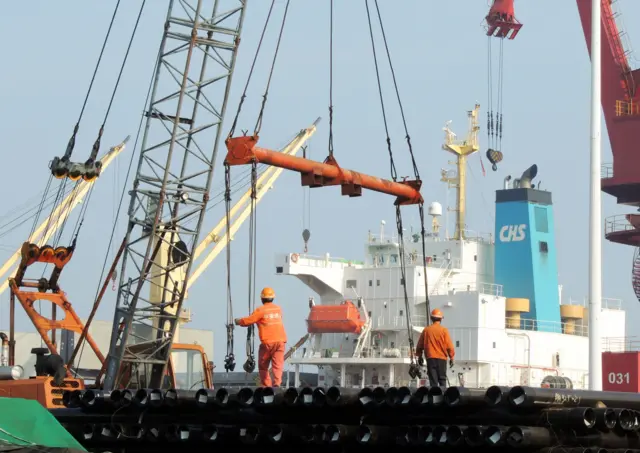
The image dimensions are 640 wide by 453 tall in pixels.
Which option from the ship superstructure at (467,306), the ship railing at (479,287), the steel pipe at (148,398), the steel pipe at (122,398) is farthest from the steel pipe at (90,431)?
the ship railing at (479,287)

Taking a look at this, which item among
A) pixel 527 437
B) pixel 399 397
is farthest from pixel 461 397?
pixel 527 437

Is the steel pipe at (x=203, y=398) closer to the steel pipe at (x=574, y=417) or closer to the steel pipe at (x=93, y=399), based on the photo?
the steel pipe at (x=93, y=399)

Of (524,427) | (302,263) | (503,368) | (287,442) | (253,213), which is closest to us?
(524,427)

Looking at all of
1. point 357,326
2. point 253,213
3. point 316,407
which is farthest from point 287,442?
point 357,326

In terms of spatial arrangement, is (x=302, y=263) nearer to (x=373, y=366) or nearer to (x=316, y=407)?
(x=373, y=366)

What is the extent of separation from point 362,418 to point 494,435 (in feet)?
5.83

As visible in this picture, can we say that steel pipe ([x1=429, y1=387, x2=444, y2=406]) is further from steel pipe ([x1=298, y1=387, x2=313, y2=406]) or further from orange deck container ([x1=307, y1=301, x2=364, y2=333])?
orange deck container ([x1=307, y1=301, x2=364, y2=333])

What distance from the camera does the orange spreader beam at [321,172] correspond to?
25359 millimetres

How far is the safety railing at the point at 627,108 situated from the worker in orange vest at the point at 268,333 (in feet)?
117

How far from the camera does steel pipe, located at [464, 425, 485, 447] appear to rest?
1225cm

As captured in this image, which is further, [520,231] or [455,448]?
[520,231]

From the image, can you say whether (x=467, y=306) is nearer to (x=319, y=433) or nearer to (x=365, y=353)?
(x=365, y=353)

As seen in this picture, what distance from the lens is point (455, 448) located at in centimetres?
1241

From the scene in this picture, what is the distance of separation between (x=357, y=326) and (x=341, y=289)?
12.2ft
